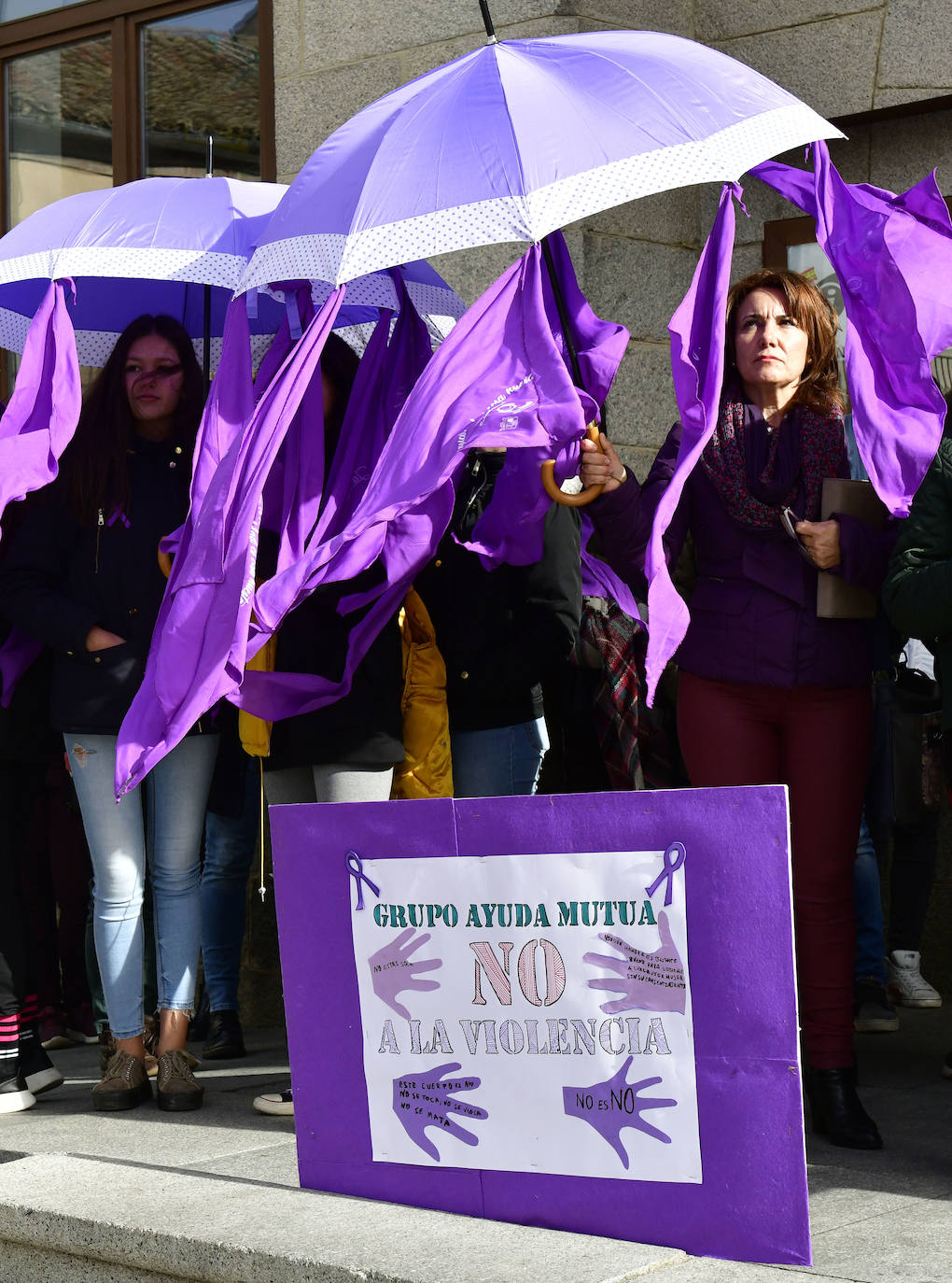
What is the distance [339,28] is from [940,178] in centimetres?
257

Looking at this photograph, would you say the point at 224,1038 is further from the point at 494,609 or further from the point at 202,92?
the point at 202,92

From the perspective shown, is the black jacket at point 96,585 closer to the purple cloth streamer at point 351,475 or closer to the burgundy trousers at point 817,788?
the purple cloth streamer at point 351,475

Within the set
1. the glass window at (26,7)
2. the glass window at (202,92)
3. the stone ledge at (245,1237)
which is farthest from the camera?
the glass window at (26,7)

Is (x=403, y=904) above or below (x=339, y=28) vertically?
below

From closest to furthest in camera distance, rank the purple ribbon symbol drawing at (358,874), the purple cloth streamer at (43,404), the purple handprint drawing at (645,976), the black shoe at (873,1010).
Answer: the purple handprint drawing at (645,976), the purple ribbon symbol drawing at (358,874), the purple cloth streamer at (43,404), the black shoe at (873,1010)

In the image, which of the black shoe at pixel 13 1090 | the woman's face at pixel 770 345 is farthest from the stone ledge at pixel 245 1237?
the woman's face at pixel 770 345

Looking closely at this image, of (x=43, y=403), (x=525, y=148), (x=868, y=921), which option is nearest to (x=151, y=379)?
(x=43, y=403)

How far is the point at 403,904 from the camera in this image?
343cm

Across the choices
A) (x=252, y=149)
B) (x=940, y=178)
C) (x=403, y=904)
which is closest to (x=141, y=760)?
(x=403, y=904)

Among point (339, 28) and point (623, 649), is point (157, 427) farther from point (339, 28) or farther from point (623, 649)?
point (339, 28)

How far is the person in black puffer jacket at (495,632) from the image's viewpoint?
4.30m

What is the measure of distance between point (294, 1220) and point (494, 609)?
1.66 m

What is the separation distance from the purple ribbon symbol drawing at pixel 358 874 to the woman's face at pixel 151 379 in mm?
1855

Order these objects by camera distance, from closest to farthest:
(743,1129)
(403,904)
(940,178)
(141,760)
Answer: (743,1129) < (403,904) < (141,760) < (940,178)
